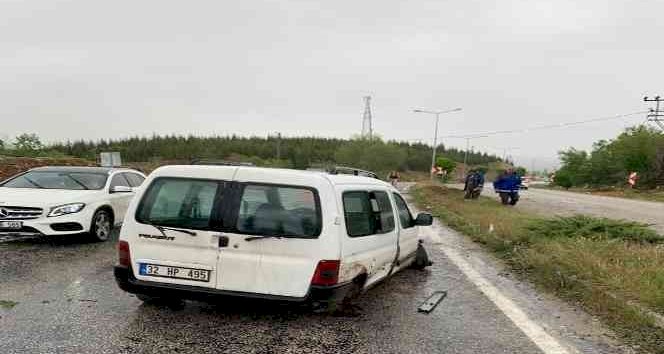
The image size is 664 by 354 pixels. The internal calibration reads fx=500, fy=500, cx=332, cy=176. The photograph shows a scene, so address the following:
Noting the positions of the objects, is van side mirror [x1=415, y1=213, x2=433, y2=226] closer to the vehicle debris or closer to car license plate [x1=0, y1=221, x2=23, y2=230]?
the vehicle debris

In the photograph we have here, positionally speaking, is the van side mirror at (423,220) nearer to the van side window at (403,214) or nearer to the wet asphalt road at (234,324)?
the van side window at (403,214)

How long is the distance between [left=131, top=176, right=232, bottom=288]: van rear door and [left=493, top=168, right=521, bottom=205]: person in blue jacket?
17.9 m

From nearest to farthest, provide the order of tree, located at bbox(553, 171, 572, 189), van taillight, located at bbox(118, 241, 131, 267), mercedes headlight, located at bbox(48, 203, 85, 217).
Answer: van taillight, located at bbox(118, 241, 131, 267) → mercedes headlight, located at bbox(48, 203, 85, 217) → tree, located at bbox(553, 171, 572, 189)

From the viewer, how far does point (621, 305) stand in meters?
5.19

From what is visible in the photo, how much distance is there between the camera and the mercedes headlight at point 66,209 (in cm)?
836

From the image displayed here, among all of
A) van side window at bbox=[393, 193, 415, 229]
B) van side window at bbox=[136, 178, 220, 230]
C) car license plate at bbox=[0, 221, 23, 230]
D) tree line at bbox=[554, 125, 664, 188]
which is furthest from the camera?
tree line at bbox=[554, 125, 664, 188]

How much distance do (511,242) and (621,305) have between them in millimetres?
4349

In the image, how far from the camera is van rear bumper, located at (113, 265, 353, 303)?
14.0 feet

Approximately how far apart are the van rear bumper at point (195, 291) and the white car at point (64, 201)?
14.7 ft

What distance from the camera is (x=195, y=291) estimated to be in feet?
14.4

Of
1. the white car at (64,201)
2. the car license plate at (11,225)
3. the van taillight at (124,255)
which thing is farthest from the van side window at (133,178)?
the van taillight at (124,255)

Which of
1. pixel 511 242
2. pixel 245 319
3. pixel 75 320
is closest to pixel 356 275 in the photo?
pixel 245 319

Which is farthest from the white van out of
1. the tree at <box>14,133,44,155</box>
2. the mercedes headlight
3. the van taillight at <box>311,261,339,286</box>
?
the tree at <box>14,133,44,155</box>

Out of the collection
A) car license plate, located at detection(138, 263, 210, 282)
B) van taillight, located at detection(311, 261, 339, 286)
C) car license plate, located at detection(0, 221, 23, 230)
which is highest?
van taillight, located at detection(311, 261, 339, 286)
